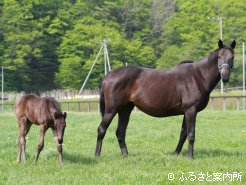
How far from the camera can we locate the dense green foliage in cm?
6181

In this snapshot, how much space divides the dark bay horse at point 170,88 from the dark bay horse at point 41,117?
169cm

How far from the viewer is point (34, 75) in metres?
68.9

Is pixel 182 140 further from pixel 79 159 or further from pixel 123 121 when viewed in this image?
pixel 79 159

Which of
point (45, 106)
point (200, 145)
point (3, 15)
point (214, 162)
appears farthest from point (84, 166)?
point (3, 15)

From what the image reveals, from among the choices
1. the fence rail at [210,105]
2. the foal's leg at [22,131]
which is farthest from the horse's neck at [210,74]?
the fence rail at [210,105]

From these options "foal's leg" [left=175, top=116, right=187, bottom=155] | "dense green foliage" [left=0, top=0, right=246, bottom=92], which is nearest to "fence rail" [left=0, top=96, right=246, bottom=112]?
"dense green foliage" [left=0, top=0, right=246, bottom=92]

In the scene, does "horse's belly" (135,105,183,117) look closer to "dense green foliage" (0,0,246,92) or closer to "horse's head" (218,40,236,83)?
"horse's head" (218,40,236,83)

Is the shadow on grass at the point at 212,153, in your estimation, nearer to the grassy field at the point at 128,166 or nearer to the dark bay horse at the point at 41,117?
the grassy field at the point at 128,166

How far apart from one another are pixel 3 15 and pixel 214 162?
6123 cm

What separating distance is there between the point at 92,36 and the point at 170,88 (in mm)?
57135

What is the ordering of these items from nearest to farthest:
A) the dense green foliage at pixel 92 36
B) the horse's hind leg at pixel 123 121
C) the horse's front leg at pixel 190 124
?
the horse's front leg at pixel 190 124 → the horse's hind leg at pixel 123 121 → the dense green foliage at pixel 92 36

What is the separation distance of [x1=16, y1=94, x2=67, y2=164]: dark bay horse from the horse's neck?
10.2 feet

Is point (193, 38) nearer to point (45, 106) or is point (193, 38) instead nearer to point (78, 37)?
point (78, 37)

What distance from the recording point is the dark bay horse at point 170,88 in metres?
9.33
